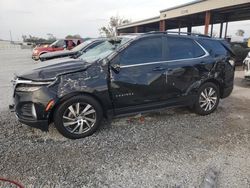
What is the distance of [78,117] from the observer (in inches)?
143

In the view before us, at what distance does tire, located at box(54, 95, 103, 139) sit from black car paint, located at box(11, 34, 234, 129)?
103 mm

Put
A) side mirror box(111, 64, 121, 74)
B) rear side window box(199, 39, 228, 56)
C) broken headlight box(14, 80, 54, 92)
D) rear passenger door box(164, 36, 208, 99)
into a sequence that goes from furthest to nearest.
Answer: rear side window box(199, 39, 228, 56) < rear passenger door box(164, 36, 208, 99) < side mirror box(111, 64, 121, 74) < broken headlight box(14, 80, 54, 92)

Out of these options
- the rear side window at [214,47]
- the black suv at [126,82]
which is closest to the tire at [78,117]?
the black suv at [126,82]

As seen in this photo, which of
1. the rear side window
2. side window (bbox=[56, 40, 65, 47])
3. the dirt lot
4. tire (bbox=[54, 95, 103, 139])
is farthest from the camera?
side window (bbox=[56, 40, 65, 47])

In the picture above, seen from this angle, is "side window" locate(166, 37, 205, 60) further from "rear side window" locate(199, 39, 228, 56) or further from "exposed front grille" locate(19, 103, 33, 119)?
"exposed front grille" locate(19, 103, 33, 119)

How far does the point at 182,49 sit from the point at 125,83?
4.89 feet

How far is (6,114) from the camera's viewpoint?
4.84 m

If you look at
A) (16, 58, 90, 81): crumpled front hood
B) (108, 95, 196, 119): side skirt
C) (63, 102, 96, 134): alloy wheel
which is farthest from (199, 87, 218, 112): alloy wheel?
(16, 58, 90, 81): crumpled front hood

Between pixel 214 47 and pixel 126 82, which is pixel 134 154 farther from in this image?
pixel 214 47

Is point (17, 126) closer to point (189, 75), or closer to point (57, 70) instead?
point (57, 70)

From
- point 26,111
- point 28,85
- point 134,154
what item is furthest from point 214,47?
point 26,111

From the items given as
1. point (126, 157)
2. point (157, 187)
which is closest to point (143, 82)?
point (126, 157)

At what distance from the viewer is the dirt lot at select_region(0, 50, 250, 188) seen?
2.71 m

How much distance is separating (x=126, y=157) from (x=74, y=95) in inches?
49.8
